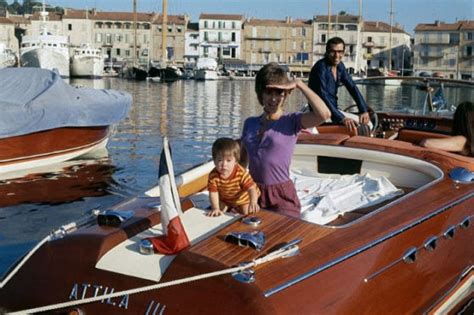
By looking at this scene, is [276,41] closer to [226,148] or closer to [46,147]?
[46,147]

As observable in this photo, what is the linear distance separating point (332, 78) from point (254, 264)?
A: 4197 mm

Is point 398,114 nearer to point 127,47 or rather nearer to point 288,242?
point 288,242

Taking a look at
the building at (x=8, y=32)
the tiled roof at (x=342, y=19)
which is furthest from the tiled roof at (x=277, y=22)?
the building at (x=8, y=32)

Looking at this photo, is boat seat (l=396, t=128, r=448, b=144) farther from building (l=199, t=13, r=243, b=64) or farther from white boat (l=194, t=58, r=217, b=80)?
building (l=199, t=13, r=243, b=64)

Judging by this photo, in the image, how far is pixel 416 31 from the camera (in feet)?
308

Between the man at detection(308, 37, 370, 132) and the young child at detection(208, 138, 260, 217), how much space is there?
3010 millimetres

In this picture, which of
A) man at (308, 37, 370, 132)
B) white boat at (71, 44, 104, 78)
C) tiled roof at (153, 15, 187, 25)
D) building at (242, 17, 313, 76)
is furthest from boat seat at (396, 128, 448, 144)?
tiled roof at (153, 15, 187, 25)

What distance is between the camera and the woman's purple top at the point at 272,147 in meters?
4.45

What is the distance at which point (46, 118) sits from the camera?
12336 mm

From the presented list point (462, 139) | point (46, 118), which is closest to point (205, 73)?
point (46, 118)

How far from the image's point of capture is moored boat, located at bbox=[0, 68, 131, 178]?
39.0 ft

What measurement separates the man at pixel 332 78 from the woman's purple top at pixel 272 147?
261 cm

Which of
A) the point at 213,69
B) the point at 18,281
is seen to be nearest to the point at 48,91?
the point at 18,281

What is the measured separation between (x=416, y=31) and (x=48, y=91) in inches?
3437
